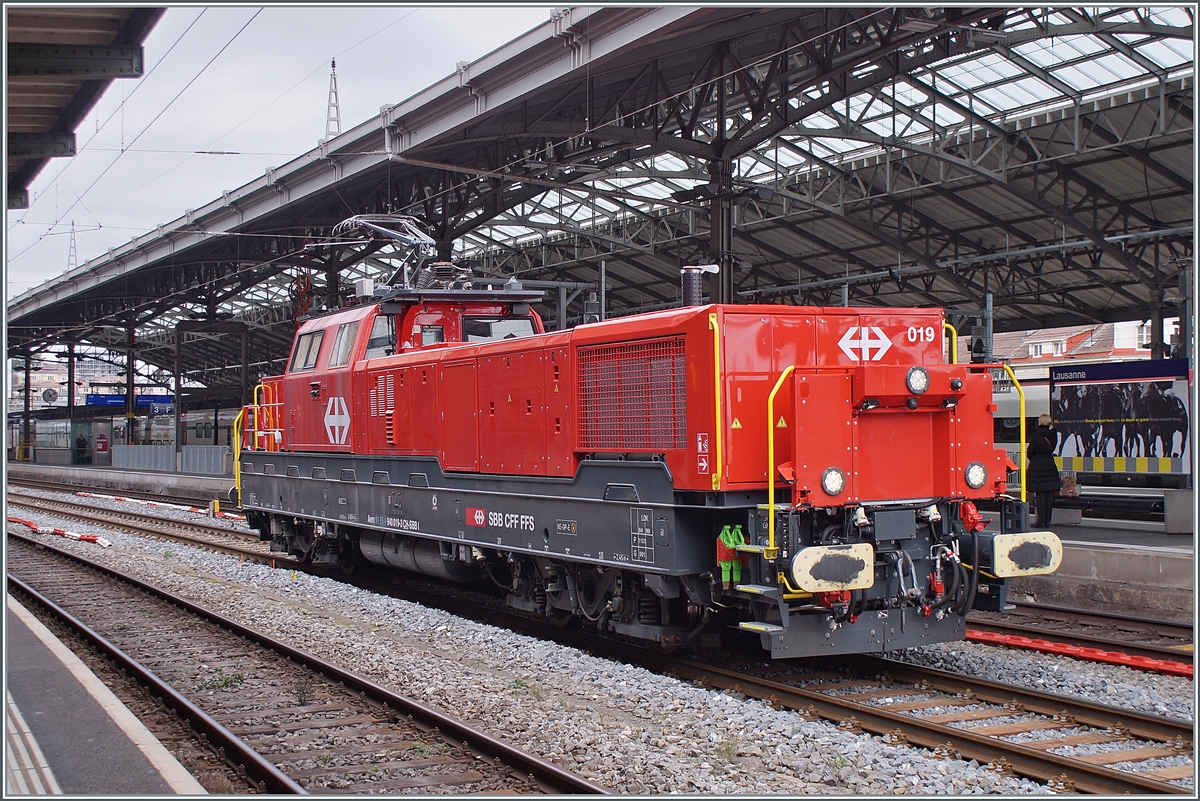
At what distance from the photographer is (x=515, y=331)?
11.7m

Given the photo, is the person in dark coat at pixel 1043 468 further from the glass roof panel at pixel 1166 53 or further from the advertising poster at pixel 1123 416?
the glass roof panel at pixel 1166 53

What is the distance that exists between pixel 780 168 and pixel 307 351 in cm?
1704

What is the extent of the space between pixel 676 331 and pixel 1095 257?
77.7 ft

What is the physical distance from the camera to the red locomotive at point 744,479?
7.11 meters

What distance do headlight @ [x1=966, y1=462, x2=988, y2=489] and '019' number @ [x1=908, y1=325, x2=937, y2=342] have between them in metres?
1.16

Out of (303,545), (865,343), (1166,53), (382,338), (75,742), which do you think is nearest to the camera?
(75,742)

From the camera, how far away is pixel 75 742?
6.06 m

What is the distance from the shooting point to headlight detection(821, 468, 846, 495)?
7039 mm

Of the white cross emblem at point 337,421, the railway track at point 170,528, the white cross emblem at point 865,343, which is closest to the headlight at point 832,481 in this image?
the white cross emblem at point 865,343

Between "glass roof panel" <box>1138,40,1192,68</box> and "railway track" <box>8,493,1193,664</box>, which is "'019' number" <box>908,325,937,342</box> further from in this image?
"glass roof panel" <box>1138,40,1192,68</box>

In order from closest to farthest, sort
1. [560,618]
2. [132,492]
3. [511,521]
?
1. [511,521]
2. [560,618]
3. [132,492]

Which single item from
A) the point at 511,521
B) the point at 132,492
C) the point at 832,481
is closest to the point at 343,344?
the point at 511,521

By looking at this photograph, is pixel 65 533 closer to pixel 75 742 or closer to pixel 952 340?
pixel 75 742

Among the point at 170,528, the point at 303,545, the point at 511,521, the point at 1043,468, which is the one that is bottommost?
the point at 170,528
